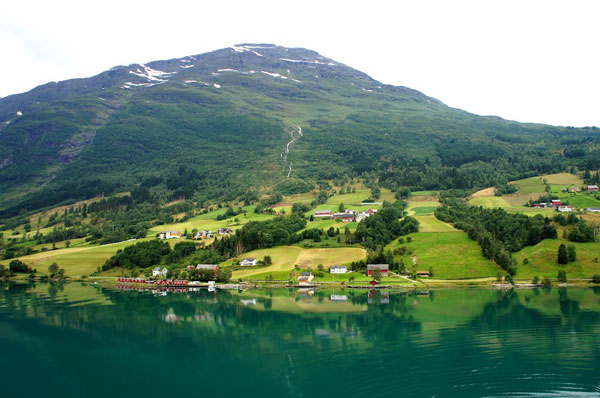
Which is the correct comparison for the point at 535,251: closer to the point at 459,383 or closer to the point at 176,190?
the point at 459,383

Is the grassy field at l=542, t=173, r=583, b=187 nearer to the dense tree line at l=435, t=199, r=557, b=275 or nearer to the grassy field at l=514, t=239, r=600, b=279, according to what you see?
the dense tree line at l=435, t=199, r=557, b=275

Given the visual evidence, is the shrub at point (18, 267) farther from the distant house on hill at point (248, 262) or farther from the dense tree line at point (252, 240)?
the distant house on hill at point (248, 262)

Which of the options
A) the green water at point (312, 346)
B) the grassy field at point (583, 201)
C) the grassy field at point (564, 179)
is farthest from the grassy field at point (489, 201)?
the green water at point (312, 346)

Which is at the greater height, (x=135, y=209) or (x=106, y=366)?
(x=135, y=209)

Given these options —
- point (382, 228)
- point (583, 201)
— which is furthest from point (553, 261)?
point (583, 201)

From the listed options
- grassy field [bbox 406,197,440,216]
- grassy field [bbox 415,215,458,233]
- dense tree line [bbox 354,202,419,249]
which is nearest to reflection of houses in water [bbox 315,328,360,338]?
dense tree line [bbox 354,202,419,249]

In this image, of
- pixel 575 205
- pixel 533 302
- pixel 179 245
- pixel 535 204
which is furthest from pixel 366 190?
pixel 533 302
